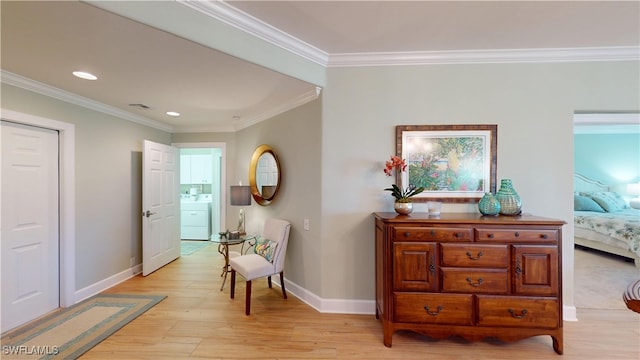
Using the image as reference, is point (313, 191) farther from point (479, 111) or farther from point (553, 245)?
point (553, 245)

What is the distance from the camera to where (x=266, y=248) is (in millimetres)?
2959

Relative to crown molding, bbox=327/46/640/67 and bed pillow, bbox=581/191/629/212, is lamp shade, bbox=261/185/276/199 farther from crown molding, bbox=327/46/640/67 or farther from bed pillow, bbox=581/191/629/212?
bed pillow, bbox=581/191/629/212

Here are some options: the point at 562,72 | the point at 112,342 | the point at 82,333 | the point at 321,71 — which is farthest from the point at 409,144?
the point at 82,333

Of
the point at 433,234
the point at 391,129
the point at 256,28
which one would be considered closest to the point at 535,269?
the point at 433,234

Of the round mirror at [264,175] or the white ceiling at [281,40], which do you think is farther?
the round mirror at [264,175]

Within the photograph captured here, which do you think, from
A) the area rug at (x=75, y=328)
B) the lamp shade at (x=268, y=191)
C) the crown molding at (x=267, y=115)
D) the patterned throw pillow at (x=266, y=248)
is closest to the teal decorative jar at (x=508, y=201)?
the crown molding at (x=267, y=115)

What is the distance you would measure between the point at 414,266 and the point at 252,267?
5.30ft

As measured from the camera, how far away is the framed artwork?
2.46 metres

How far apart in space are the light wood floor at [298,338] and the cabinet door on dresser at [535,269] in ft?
1.77

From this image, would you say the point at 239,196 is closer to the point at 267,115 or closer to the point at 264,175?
the point at 264,175

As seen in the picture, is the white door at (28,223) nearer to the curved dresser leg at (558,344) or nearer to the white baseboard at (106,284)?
the white baseboard at (106,284)

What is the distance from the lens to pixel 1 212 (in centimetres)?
223

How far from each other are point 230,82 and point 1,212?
2.33 m

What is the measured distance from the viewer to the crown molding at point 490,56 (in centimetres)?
241
